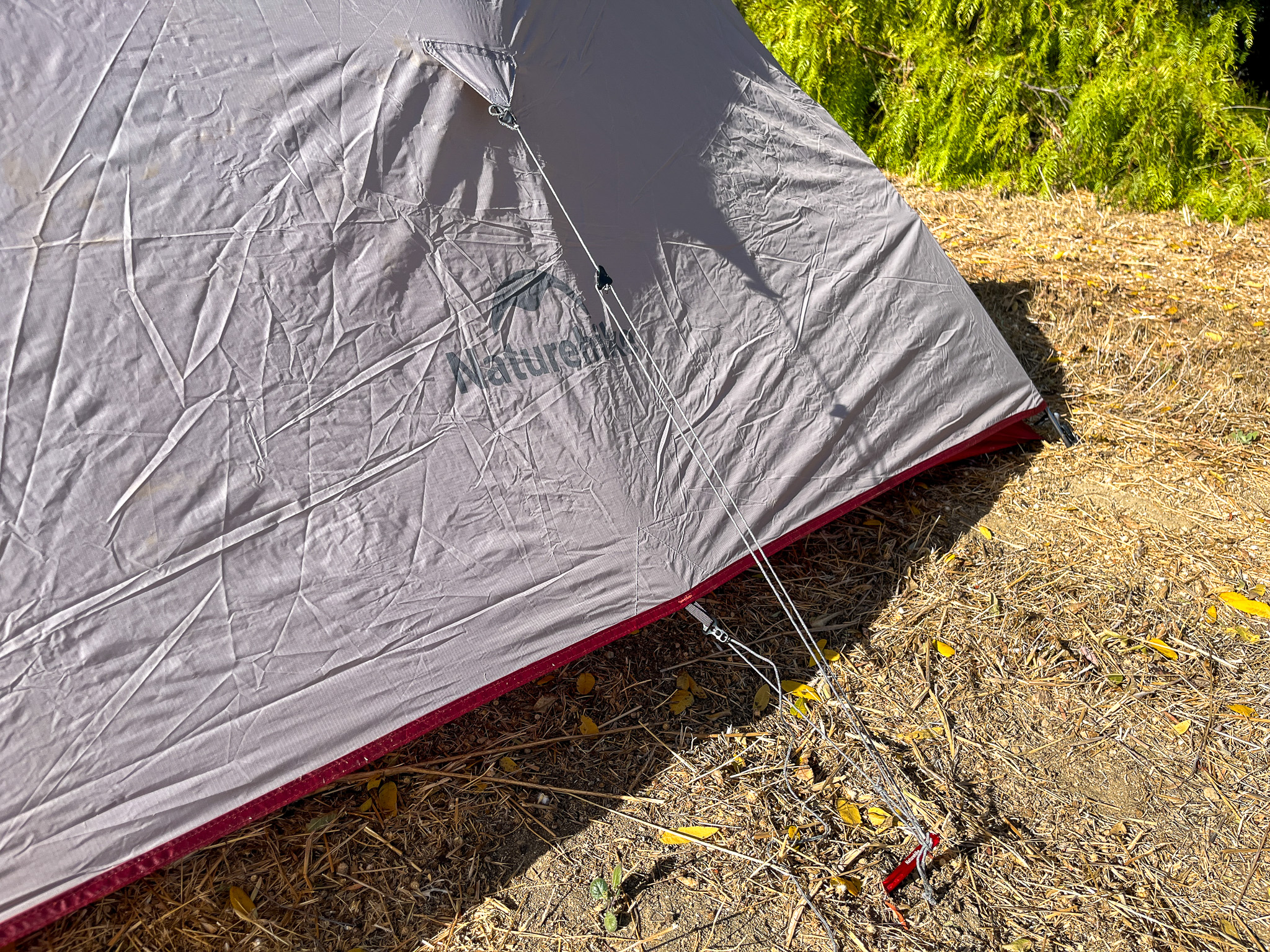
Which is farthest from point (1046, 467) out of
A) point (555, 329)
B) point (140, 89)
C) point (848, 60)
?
point (848, 60)

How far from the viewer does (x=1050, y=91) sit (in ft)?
18.4

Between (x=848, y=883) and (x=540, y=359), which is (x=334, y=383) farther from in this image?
(x=848, y=883)

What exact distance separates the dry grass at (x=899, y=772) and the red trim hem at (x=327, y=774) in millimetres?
272

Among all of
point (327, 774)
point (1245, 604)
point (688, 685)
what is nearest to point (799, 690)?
point (688, 685)

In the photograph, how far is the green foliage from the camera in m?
5.44

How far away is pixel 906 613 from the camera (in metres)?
2.81

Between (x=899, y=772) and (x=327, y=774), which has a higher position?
(x=327, y=774)

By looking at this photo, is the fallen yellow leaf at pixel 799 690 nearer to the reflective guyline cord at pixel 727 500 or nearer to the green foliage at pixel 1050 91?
the reflective guyline cord at pixel 727 500

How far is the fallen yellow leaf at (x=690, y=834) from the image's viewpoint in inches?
85.4

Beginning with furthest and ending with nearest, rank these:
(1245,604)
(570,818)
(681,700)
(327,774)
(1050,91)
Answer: (1050,91)
(1245,604)
(681,700)
(570,818)
(327,774)

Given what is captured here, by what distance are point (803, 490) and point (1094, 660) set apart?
1031mm

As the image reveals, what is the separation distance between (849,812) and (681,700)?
56 centimetres

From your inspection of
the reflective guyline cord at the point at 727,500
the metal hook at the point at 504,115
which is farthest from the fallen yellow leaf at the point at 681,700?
the metal hook at the point at 504,115

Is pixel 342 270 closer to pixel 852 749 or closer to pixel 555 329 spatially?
pixel 555 329
